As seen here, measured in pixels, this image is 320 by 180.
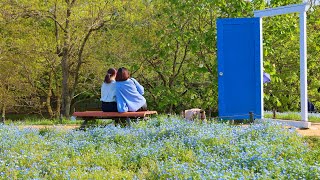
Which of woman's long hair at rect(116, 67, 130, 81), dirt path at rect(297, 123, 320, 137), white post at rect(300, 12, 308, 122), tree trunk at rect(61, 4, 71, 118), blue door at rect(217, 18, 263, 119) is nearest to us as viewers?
dirt path at rect(297, 123, 320, 137)

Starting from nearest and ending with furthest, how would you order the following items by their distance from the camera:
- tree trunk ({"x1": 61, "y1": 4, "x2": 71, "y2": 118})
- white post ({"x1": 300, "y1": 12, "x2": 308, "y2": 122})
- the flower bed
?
1. the flower bed
2. white post ({"x1": 300, "y1": 12, "x2": 308, "y2": 122})
3. tree trunk ({"x1": 61, "y1": 4, "x2": 71, "y2": 118})

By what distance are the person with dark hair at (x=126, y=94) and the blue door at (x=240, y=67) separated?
1771 millimetres

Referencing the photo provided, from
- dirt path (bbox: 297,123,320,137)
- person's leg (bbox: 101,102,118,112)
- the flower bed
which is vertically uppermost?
person's leg (bbox: 101,102,118,112)

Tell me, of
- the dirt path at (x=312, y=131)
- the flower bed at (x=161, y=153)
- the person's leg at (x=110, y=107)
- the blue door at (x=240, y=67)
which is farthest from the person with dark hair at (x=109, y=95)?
the dirt path at (x=312, y=131)

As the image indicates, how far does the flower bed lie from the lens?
5.02 metres

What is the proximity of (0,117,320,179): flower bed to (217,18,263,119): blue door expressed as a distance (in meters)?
2.32

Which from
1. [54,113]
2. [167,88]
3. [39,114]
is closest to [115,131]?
[167,88]

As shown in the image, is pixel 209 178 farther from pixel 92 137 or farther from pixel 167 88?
pixel 167 88

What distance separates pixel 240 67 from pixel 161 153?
445 cm

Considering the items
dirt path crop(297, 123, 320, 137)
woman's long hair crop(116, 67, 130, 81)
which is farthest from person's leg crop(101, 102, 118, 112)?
dirt path crop(297, 123, 320, 137)

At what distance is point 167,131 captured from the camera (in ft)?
24.6

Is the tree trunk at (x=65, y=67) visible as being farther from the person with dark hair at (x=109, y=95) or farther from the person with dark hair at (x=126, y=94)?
the person with dark hair at (x=126, y=94)

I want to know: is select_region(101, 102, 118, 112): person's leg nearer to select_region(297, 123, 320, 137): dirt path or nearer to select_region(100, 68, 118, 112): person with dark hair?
select_region(100, 68, 118, 112): person with dark hair

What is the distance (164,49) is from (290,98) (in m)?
6.00
